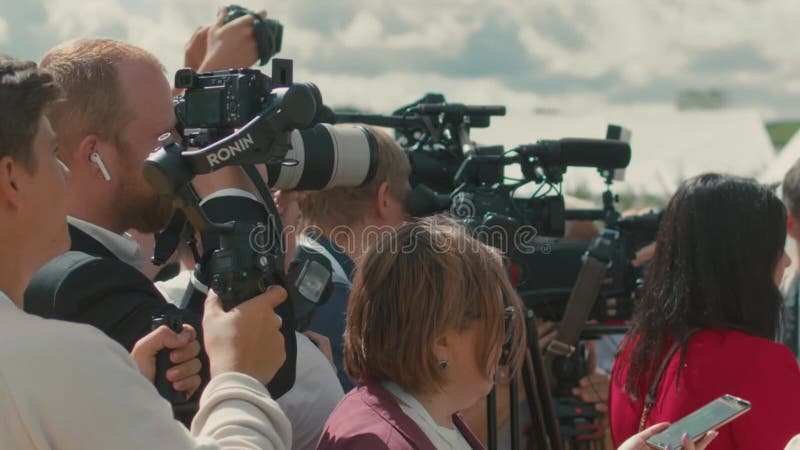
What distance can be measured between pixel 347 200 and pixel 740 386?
155 cm

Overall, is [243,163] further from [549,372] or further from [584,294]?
[549,372]

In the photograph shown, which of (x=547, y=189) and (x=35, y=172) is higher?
(x=35, y=172)

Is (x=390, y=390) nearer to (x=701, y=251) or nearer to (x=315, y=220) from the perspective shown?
(x=701, y=251)

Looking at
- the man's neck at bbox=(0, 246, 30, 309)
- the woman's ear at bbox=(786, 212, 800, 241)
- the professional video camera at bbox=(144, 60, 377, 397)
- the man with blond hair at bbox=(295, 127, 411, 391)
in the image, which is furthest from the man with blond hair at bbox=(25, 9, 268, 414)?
the woman's ear at bbox=(786, 212, 800, 241)

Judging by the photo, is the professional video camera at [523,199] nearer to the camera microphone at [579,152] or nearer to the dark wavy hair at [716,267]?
the camera microphone at [579,152]

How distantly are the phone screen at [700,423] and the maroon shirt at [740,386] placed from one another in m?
0.28

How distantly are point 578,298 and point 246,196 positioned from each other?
1768 mm

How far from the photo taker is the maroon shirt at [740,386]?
227 cm

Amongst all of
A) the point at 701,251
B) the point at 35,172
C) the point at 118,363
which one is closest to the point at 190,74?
the point at 35,172

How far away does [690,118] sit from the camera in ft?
49.5

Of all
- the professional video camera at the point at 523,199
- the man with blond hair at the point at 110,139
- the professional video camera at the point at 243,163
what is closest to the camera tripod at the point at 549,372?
the professional video camera at the point at 523,199

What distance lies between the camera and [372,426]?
1837mm

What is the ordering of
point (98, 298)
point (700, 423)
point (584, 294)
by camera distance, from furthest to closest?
→ point (584, 294) < point (700, 423) < point (98, 298)

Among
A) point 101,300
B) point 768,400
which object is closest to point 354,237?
point 768,400
